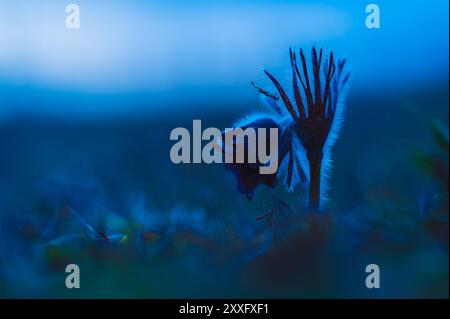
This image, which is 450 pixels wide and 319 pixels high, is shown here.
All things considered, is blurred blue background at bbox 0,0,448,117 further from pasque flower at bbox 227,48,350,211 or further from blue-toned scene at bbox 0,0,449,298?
pasque flower at bbox 227,48,350,211

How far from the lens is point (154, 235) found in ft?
10.2

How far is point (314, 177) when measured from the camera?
3125mm

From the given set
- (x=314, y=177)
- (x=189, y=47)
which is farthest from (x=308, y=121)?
(x=189, y=47)

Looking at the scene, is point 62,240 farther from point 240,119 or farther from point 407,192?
point 407,192

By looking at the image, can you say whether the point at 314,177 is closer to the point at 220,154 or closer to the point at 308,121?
the point at 308,121

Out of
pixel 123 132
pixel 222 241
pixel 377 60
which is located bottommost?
pixel 222 241

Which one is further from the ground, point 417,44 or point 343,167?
point 417,44

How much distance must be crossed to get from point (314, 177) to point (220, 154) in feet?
1.81

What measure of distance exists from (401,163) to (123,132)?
62.0 inches

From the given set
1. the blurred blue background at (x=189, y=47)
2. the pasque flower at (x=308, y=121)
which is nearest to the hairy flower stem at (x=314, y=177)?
the pasque flower at (x=308, y=121)

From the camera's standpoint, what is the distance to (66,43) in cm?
307

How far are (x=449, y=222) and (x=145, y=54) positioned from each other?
6.40 feet

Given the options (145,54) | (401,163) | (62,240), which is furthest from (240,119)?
(62,240)
